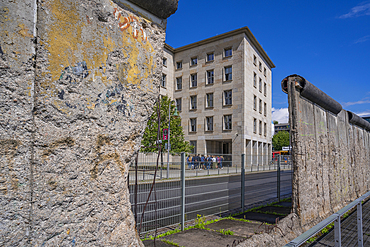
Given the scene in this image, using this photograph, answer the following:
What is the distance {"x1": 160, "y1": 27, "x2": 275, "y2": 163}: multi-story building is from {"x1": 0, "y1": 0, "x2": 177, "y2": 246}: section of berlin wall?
31.8 meters

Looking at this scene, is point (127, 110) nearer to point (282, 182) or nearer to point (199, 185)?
point (199, 185)

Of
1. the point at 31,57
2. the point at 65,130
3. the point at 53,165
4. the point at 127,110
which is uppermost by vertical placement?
the point at 31,57

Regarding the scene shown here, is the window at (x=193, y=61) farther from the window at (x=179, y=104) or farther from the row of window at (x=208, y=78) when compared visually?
the window at (x=179, y=104)

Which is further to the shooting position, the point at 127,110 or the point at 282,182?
the point at 282,182

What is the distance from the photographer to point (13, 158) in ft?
5.22

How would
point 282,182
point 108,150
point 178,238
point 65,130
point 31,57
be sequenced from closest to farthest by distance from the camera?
point 31,57
point 65,130
point 108,150
point 178,238
point 282,182

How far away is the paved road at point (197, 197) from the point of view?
5809 mm

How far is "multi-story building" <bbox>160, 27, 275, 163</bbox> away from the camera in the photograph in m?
34.4

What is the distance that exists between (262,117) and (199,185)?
1402 inches

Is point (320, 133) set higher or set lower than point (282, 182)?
higher

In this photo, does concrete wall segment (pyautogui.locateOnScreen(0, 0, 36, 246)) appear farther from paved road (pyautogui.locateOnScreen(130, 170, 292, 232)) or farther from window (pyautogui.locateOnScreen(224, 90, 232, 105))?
window (pyautogui.locateOnScreen(224, 90, 232, 105))

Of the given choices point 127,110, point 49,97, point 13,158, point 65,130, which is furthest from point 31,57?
point 127,110

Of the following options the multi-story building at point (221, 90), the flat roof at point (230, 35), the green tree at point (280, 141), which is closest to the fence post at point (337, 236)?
the multi-story building at point (221, 90)

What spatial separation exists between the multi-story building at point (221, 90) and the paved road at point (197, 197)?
2471cm
